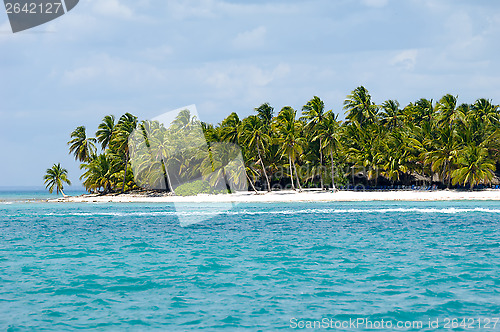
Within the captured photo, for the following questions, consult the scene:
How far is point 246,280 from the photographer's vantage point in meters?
15.3

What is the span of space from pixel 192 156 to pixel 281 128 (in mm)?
15230

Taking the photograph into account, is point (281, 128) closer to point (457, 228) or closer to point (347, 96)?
point (347, 96)

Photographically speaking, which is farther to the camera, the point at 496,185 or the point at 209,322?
the point at 496,185

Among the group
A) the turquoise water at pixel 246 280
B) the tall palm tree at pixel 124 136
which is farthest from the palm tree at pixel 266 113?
the turquoise water at pixel 246 280

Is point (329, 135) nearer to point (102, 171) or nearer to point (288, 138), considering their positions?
point (288, 138)

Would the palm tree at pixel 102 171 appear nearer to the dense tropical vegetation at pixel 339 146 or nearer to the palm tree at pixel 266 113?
the dense tropical vegetation at pixel 339 146

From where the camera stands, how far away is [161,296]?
1323 cm

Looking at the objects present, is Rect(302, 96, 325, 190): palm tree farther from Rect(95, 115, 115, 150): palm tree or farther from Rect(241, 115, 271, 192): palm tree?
Rect(95, 115, 115, 150): palm tree

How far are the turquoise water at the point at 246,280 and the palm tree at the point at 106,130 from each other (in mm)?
57977

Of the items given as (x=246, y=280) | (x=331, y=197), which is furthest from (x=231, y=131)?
(x=246, y=280)

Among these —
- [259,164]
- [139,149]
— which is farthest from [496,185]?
[139,149]

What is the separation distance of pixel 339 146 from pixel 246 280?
185 feet

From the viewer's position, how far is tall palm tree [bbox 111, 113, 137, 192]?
78.9 m

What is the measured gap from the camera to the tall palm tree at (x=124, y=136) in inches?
3105
